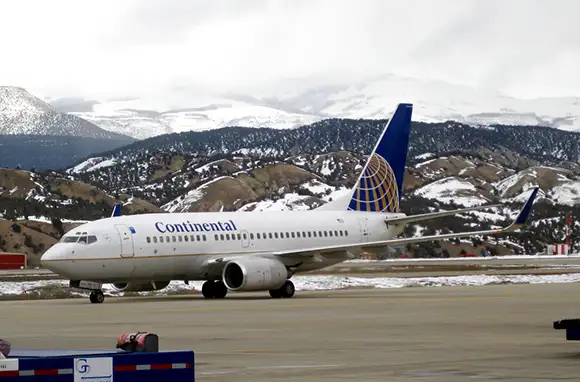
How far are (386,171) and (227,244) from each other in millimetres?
11029

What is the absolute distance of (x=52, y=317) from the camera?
114 feet

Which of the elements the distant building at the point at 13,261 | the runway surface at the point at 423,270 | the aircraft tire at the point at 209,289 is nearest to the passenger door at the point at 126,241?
the aircraft tire at the point at 209,289

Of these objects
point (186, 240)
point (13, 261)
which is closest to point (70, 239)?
point (186, 240)

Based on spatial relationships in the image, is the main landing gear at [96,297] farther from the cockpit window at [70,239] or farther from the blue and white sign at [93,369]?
the blue and white sign at [93,369]

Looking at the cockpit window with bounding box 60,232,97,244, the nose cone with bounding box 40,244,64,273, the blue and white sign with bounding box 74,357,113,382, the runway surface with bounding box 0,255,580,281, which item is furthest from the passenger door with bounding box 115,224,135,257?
the blue and white sign with bounding box 74,357,113,382

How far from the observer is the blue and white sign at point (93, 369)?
12.0 m

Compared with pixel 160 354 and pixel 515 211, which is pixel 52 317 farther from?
pixel 515 211

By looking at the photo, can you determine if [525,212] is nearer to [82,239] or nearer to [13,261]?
[82,239]

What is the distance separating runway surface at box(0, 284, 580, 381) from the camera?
60.0ft

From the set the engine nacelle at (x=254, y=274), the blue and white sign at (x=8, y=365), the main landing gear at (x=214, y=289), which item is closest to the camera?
the blue and white sign at (x=8, y=365)

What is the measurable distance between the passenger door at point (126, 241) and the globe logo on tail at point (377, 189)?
1288 cm

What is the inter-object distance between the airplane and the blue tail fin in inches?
2.4

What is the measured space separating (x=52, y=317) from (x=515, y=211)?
148219mm

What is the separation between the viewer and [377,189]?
55656mm
